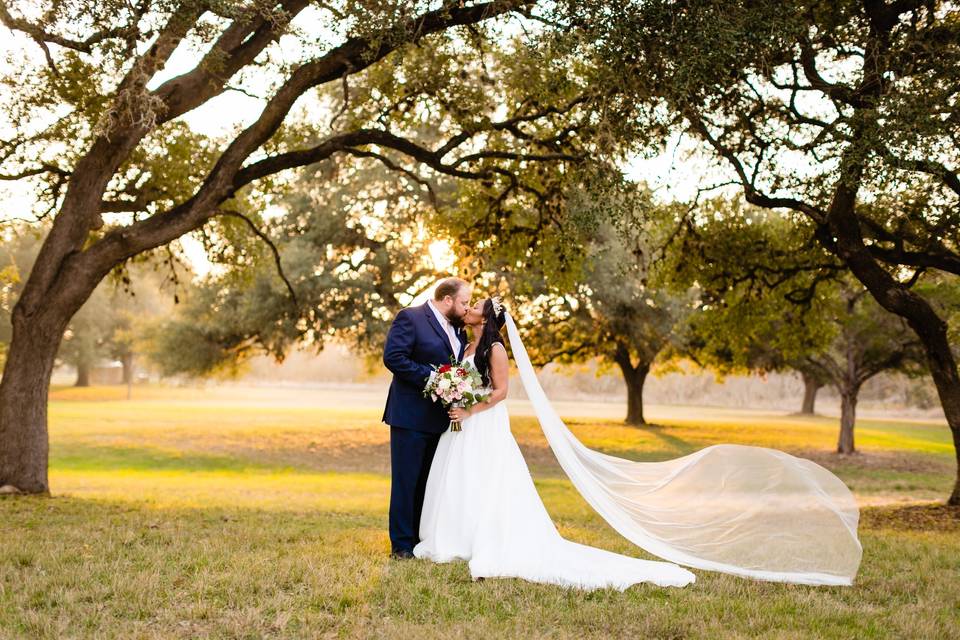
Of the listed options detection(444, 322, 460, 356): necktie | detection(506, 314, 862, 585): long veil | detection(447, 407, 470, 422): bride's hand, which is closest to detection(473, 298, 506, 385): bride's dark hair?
detection(506, 314, 862, 585): long veil

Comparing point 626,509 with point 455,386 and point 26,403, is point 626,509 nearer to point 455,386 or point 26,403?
point 455,386

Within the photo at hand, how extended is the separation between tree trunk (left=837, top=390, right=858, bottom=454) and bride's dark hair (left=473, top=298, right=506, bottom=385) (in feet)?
89.7

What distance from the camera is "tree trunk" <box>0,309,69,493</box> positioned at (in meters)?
12.5

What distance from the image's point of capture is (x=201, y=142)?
51.9 feet

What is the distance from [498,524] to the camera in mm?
7191

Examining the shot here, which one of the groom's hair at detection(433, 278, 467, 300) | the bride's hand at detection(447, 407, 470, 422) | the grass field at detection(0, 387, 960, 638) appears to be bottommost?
the grass field at detection(0, 387, 960, 638)

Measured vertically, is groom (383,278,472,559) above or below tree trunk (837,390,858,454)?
above

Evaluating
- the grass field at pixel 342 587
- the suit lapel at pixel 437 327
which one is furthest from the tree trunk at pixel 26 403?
the suit lapel at pixel 437 327

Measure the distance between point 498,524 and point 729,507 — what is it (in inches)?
83.6

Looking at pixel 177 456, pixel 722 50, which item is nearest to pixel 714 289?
pixel 722 50

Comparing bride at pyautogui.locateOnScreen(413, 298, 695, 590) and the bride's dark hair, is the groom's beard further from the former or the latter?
the bride's dark hair

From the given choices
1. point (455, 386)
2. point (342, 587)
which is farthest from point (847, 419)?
point (342, 587)

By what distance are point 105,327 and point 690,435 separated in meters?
45.8

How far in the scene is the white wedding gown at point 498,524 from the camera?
6.70 m
